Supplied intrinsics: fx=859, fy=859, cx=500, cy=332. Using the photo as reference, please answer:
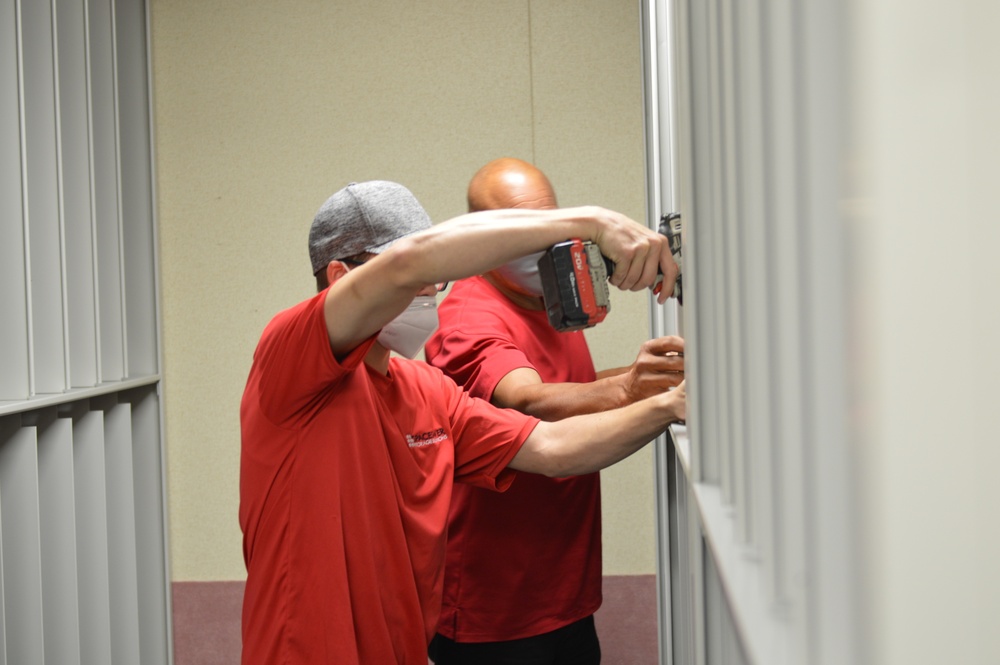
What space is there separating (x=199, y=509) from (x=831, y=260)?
107 inches

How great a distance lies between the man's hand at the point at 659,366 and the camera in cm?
140

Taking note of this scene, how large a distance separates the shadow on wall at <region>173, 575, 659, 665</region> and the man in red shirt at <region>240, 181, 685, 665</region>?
1.29 m

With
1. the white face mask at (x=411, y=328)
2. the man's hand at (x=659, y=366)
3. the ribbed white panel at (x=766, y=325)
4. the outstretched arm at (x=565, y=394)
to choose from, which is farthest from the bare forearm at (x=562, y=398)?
the ribbed white panel at (x=766, y=325)

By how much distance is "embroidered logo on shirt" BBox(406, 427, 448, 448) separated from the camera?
145 centimetres

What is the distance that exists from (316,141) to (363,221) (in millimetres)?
1490

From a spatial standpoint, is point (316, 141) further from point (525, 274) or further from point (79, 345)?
point (525, 274)

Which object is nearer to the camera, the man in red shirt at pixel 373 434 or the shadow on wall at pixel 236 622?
the man in red shirt at pixel 373 434

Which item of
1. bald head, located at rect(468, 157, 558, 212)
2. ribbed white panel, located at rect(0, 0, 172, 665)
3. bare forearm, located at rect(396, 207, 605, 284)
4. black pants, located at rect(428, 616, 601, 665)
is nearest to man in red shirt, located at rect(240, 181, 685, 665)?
bare forearm, located at rect(396, 207, 605, 284)

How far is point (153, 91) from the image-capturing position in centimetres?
267

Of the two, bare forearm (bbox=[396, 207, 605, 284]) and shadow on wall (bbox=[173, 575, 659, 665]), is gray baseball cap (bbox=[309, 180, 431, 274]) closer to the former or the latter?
bare forearm (bbox=[396, 207, 605, 284])

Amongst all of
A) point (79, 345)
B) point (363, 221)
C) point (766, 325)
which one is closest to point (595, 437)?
point (363, 221)

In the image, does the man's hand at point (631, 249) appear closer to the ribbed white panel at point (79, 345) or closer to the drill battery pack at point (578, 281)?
the drill battery pack at point (578, 281)

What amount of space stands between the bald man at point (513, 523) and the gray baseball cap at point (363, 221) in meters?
0.37

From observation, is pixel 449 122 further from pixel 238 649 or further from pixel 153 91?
pixel 238 649
